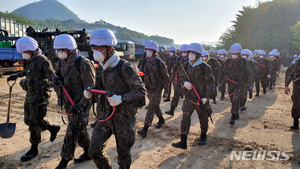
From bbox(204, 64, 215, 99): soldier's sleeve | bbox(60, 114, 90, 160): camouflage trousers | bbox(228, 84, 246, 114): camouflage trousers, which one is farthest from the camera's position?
bbox(228, 84, 246, 114): camouflage trousers

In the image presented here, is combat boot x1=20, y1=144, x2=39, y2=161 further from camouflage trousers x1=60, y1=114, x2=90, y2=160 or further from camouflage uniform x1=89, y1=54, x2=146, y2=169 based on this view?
camouflage uniform x1=89, y1=54, x2=146, y2=169

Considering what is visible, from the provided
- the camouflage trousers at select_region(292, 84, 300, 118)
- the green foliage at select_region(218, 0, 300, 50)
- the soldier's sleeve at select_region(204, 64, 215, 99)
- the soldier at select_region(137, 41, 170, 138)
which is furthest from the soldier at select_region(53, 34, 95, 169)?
the green foliage at select_region(218, 0, 300, 50)

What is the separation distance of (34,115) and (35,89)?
47 cm

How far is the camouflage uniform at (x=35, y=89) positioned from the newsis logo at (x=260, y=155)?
377cm

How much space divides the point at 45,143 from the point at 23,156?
75 cm

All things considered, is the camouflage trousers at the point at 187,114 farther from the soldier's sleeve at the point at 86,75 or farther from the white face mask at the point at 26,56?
the white face mask at the point at 26,56

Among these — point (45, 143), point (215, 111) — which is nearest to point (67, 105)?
point (45, 143)

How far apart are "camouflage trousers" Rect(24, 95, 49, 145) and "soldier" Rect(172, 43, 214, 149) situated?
2.67 meters

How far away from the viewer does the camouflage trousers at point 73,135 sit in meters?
3.28

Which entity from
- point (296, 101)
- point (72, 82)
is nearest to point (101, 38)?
point (72, 82)

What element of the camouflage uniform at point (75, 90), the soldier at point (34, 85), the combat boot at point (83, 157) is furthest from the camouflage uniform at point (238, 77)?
the soldier at point (34, 85)

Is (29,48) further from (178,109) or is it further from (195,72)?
(178,109)

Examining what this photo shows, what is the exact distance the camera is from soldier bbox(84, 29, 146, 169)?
8.63ft

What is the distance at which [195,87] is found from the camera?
4.52 m
